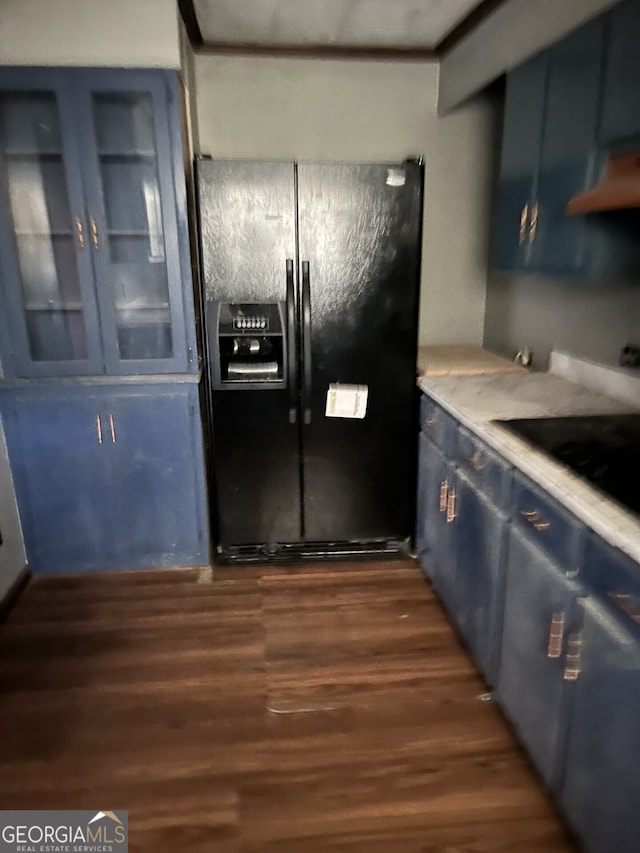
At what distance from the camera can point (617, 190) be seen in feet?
5.26

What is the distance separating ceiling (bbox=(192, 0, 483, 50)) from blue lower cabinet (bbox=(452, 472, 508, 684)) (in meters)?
2.00

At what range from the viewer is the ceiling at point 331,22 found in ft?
8.35

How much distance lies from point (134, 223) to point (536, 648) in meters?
2.27

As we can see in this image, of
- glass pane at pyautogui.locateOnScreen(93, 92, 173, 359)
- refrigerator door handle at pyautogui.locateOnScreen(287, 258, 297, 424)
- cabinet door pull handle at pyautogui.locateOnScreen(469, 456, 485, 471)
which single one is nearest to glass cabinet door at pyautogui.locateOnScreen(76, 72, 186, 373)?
glass pane at pyautogui.locateOnScreen(93, 92, 173, 359)

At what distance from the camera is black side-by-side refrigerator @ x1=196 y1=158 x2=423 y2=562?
101 inches

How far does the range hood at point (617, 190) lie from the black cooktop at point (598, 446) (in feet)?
2.15

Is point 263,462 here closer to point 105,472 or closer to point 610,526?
point 105,472

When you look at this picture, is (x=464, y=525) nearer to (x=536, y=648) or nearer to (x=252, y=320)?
(x=536, y=648)

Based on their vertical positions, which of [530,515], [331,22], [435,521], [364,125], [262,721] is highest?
[331,22]

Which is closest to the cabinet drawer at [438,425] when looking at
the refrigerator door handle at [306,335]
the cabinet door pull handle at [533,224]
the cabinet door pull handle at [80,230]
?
the refrigerator door handle at [306,335]

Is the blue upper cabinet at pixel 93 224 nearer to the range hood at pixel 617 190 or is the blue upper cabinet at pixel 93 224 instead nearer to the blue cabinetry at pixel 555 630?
the blue cabinetry at pixel 555 630

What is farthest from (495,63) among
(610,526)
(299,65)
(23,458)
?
(23,458)

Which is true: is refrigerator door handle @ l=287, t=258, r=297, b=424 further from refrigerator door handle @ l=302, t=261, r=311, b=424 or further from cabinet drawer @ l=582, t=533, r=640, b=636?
cabinet drawer @ l=582, t=533, r=640, b=636

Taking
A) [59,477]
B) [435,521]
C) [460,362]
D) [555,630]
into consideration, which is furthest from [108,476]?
[555,630]
